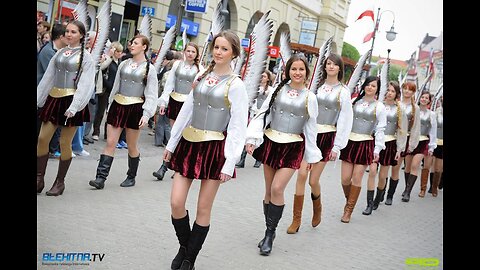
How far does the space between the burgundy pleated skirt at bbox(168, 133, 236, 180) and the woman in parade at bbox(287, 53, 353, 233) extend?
1.98 metres

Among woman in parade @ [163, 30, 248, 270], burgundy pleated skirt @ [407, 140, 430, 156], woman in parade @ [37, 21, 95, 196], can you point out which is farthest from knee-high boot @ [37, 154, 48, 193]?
burgundy pleated skirt @ [407, 140, 430, 156]

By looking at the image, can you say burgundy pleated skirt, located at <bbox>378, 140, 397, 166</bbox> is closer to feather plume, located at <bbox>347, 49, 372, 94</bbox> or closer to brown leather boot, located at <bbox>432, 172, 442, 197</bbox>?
feather plume, located at <bbox>347, 49, 372, 94</bbox>

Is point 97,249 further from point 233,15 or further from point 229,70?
point 233,15

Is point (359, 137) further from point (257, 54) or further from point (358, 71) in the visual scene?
point (257, 54)

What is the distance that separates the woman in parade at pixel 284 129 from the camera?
5512 mm

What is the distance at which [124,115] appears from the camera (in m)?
7.01

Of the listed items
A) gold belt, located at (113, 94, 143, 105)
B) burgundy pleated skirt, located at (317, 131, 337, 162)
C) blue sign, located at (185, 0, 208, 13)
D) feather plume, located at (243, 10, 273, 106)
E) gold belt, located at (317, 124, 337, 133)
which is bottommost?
burgundy pleated skirt, located at (317, 131, 337, 162)

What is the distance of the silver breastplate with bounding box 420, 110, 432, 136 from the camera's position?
1012cm

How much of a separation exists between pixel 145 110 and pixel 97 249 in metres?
2.77

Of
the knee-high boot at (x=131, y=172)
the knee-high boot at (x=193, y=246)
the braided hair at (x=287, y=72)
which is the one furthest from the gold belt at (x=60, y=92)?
the knee-high boot at (x=193, y=246)
